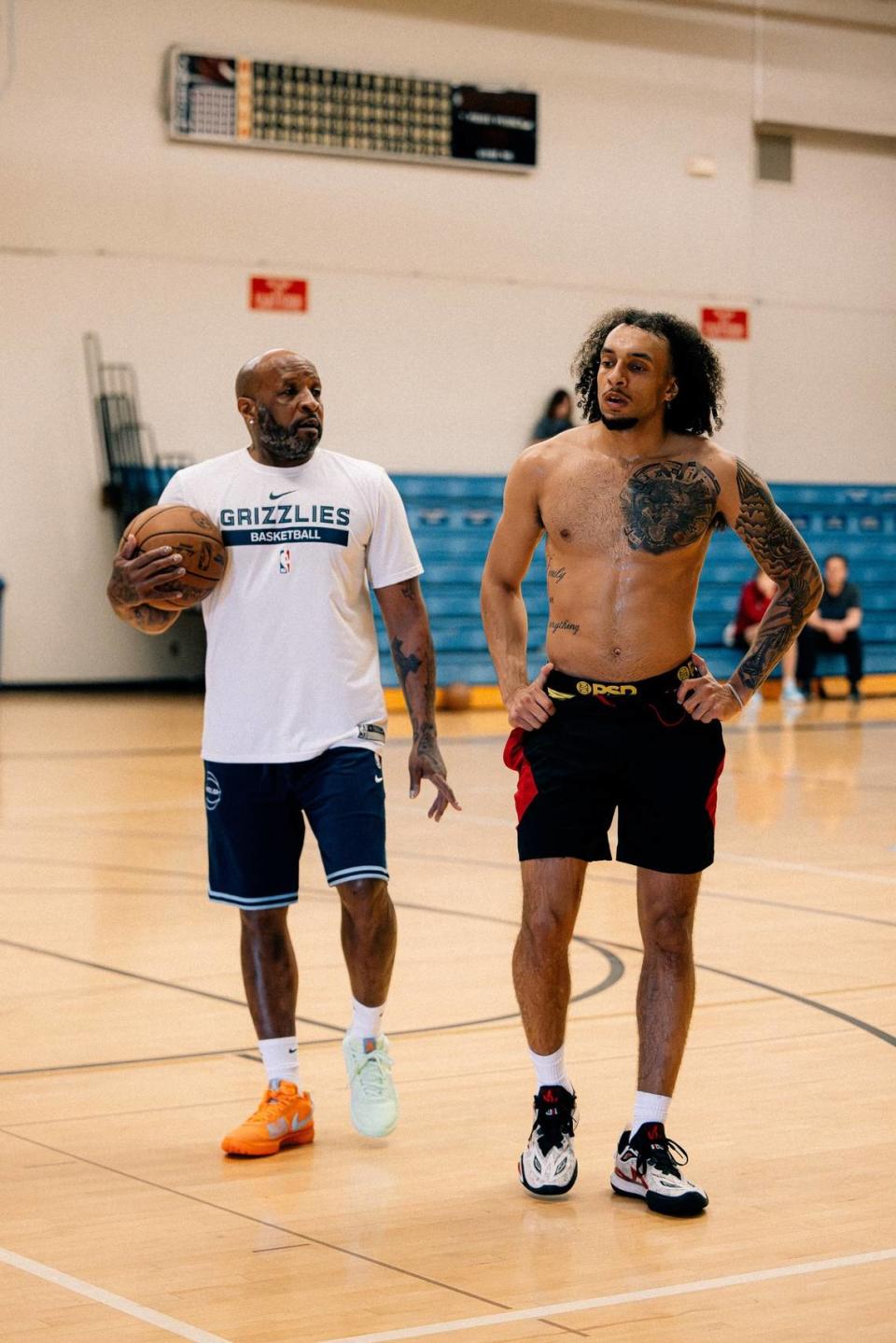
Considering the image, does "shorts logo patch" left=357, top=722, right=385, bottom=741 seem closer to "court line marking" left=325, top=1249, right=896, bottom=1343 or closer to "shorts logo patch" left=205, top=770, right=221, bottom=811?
"shorts logo patch" left=205, top=770, right=221, bottom=811

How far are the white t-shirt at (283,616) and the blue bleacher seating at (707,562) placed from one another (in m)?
12.9


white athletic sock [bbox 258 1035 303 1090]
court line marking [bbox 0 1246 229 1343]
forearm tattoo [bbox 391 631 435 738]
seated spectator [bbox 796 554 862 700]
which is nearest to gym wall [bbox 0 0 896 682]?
seated spectator [bbox 796 554 862 700]

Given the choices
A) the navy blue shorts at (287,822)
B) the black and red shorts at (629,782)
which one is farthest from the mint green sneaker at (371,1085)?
the black and red shorts at (629,782)

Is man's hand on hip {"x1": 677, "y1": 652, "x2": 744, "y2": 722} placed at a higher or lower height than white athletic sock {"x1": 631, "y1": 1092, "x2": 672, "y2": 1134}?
higher

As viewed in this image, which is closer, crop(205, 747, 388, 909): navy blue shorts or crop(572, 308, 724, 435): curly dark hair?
crop(572, 308, 724, 435): curly dark hair

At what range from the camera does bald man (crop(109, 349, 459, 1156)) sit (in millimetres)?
4508

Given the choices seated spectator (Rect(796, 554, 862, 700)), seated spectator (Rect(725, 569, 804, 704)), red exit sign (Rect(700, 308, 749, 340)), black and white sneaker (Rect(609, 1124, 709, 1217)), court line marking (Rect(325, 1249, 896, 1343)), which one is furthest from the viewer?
red exit sign (Rect(700, 308, 749, 340))

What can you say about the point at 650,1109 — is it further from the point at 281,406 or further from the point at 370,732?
the point at 281,406

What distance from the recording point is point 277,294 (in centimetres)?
1894

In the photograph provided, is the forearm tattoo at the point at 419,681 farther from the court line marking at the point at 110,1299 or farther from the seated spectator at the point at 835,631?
the seated spectator at the point at 835,631

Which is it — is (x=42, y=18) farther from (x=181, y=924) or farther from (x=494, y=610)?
(x=494, y=610)

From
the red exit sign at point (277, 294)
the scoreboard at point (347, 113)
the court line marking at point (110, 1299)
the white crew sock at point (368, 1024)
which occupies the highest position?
the scoreboard at point (347, 113)

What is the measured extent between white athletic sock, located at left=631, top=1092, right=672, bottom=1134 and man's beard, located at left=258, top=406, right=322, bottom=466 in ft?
5.40

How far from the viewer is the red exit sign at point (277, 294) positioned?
18844mm
